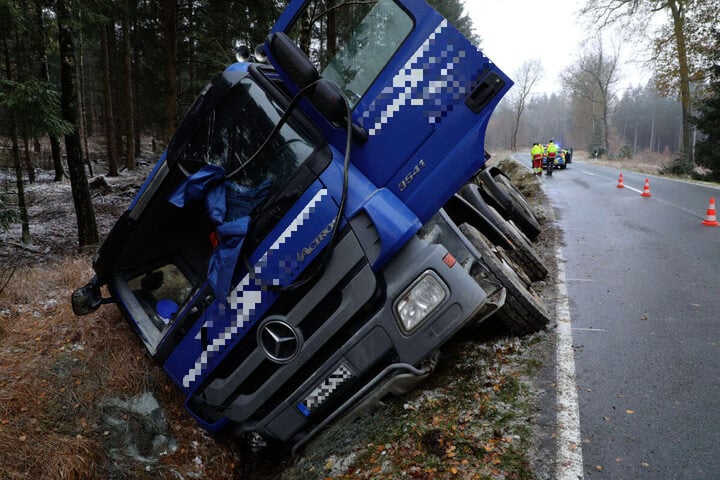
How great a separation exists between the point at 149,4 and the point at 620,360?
15.9 metres

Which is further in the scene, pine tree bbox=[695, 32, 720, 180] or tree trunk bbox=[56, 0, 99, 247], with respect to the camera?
pine tree bbox=[695, 32, 720, 180]

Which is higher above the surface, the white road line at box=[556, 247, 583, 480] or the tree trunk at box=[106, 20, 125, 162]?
the tree trunk at box=[106, 20, 125, 162]

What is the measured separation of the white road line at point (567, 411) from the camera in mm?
2496

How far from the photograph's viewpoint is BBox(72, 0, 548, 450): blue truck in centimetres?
290

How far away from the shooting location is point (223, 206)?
10.4ft

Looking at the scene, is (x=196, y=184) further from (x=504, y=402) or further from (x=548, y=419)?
(x=548, y=419)

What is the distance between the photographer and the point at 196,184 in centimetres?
316

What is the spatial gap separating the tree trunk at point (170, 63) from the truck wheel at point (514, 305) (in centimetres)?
863

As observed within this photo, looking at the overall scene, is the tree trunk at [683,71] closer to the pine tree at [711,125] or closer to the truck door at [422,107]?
the pine tree at [711,125]

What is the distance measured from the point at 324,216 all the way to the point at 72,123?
6.68 meters

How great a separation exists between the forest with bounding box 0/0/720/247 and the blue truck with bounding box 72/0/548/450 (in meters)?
5.40

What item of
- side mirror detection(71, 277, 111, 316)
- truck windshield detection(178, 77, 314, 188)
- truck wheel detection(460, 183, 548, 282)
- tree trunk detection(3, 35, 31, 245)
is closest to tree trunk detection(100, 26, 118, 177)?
tree trunk detection(3, 35, 31, 245)

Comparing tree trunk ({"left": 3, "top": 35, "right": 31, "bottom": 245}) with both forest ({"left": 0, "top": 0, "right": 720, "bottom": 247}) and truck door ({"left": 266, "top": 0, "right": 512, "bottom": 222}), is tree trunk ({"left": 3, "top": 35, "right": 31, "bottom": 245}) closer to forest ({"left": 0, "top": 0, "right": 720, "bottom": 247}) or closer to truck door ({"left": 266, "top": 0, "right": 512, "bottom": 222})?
forest ({"left": 0, "top": 0, "right": 720, "bottom": 247})

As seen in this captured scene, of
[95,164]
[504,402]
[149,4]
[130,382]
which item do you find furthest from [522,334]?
[95,164]
